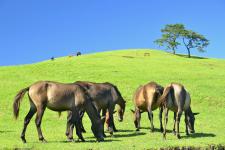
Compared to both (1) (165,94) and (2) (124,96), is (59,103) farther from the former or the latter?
(2) (124,96)

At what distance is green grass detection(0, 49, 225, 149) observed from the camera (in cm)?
1935

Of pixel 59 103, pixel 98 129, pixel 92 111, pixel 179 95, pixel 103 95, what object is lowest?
pixel 98 129

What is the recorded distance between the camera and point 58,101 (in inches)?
758

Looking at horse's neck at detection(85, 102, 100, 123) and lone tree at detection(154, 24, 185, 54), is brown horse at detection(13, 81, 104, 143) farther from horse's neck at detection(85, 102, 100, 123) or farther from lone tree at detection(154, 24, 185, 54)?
lone tree at detection(154, 24, 185, 54)

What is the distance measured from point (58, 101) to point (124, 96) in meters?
21.3

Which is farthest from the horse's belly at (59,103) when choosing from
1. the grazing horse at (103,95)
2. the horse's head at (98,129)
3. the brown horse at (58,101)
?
the grazing horse at (103,95)

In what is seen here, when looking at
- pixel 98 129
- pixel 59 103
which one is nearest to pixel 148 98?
pixel 98 129

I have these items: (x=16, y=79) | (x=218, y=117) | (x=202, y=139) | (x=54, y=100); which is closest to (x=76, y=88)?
(x=54, y=100)

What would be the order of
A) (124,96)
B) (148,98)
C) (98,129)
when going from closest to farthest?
(98,129) < (148,98) < (124,96)

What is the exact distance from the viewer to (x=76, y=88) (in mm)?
19766

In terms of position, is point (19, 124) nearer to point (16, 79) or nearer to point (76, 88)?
point (76, 88)

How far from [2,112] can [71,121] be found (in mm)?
14067

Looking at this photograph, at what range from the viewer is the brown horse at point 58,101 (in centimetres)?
1891

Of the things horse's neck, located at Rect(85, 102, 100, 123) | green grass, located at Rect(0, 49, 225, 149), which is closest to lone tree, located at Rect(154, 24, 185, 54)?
green grass, located at Rect(0, 49, 225, 149)
